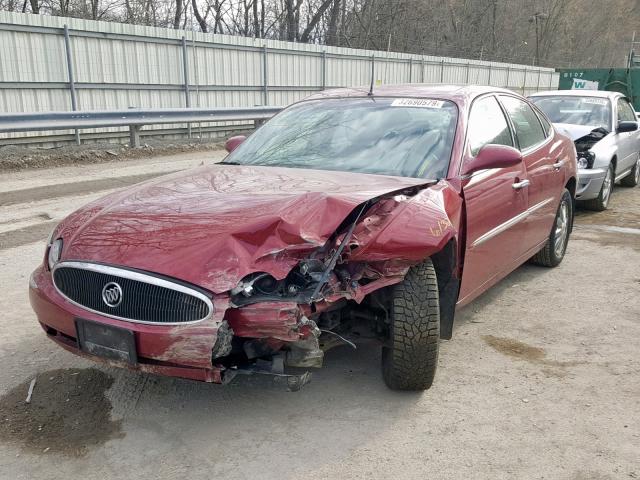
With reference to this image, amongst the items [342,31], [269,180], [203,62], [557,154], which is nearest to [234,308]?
[269,180]

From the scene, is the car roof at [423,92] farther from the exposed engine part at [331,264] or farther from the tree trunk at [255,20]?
the tree trunk at [255,20]

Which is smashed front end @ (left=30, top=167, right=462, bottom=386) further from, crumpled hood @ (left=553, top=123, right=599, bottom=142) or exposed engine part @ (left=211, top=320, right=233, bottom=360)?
crumpled hood @ (left=553, top=123, right=599, bottom=142)

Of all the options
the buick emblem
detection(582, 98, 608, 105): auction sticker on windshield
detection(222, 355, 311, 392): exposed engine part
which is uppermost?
detection(582, 98, 608, 105): auction sticker on windshield

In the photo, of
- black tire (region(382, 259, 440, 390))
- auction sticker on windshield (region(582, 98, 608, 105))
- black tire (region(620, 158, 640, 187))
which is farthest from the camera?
black tire (region(620, 158, 640, 187))

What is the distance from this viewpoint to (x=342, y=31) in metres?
32.4

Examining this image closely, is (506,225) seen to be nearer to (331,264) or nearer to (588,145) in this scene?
(331,264)

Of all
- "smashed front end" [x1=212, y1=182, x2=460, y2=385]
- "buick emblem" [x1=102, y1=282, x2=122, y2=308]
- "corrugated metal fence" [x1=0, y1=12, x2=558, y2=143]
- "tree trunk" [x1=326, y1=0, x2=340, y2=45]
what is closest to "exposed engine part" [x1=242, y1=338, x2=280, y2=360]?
"smashed front end" [x1=212, y1=182, x2=460, y2=385]

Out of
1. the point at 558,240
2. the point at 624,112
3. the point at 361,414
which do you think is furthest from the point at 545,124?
the point at 624,112

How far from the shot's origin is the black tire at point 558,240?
5516mm

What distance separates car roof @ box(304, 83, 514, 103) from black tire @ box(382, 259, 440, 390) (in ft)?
5.33

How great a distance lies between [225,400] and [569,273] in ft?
12.2

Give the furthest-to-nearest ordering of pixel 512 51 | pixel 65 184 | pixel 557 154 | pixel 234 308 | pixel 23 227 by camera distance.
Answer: pixel 512 51, pixel 65 184, pixel 23 227, pixel 557 154, pixel 234 308

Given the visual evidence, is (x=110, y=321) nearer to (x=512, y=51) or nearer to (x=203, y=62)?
(x=203, y=62)

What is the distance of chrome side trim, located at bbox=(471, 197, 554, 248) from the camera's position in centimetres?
379
